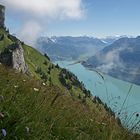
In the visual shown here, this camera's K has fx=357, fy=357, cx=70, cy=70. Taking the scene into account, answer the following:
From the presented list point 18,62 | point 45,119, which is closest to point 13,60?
point 18,62

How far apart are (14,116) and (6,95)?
718 millimetres

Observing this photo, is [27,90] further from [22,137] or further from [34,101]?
[22,137]

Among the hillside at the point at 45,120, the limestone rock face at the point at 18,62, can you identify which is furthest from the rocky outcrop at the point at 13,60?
the hillside at the point at 45,120

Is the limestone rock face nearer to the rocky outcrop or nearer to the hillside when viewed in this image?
the rocky outcrop

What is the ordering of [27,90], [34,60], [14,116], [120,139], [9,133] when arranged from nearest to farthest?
[9,133], [14,116], [120,139], [27,90], [34,60]

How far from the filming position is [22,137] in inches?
160

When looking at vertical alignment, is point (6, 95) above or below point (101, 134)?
above

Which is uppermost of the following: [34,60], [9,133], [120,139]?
Answer: [9,133]

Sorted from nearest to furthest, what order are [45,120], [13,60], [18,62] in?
[45,120] → [18,62] → [13,60]

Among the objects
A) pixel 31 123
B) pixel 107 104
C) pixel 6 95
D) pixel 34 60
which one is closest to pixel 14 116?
pixel 31 123

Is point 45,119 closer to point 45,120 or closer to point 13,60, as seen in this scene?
point 45,120

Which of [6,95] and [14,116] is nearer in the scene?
[14,116]

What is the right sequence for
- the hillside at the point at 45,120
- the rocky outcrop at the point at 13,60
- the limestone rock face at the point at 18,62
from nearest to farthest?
the hillside at the point at 45,120, the limestone rock face at the point at 18,62, the rocky outcrop at the point at 13,60

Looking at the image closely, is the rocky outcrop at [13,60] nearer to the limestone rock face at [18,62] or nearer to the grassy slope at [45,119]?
the limestone rock face at [18,62]
